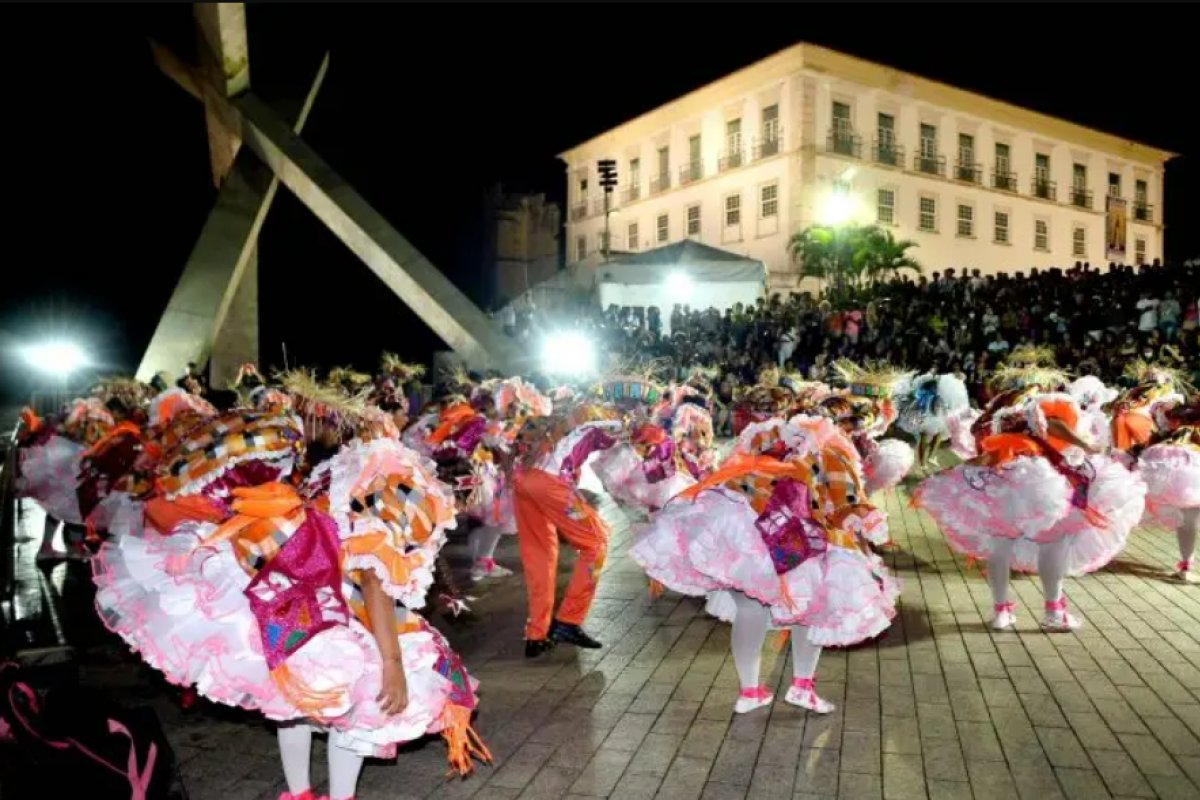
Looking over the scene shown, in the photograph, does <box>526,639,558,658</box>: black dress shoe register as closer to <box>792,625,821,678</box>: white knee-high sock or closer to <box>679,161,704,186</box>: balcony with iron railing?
<box>792,625,821,678</box>: white knee-high sock

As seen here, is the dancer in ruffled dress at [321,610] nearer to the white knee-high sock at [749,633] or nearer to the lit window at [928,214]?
the white knee-high sock at [749,633]

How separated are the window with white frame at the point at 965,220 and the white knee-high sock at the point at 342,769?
48.6m

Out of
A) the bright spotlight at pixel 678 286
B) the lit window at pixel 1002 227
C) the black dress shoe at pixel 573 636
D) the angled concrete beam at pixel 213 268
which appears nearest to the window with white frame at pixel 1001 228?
the lit window at pixel 1002 227

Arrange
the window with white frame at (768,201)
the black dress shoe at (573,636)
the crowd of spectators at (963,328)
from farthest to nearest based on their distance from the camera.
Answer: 1. the window with white frame at (768,201)
2. the crowd of spectators at (963,328)
3. the black dress shoe at (573,636)

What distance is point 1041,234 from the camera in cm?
5047

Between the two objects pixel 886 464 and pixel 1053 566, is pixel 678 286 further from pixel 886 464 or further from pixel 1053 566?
pixel 1053 566

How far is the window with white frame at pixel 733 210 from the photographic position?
148 ft

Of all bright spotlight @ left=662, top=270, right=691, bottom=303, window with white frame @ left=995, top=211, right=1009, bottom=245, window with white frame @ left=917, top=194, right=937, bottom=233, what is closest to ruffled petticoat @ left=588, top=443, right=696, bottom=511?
bright spotlight @ left=662, top=270, right=691, bottom=303

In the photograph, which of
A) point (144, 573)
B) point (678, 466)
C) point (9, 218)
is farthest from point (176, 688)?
point (9, 218)

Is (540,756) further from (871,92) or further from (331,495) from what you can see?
(871,92)

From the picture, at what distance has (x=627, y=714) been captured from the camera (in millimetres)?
5016

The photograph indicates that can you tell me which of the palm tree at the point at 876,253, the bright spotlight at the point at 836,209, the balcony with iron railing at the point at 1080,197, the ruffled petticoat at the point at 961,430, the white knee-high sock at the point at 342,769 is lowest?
the white knee-high sock at the point at 342,769

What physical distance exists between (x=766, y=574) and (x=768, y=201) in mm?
40771

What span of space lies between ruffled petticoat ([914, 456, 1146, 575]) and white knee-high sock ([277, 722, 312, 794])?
4488 mm
